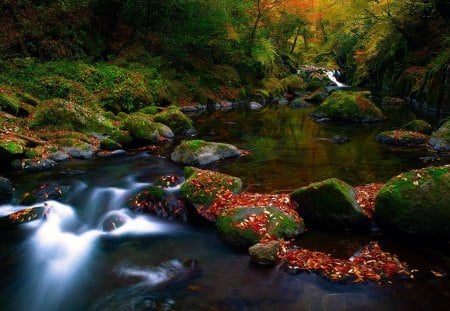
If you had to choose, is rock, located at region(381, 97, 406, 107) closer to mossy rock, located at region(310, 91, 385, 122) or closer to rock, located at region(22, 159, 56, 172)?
mossy rock, located at region(310, 91, 385, 122)

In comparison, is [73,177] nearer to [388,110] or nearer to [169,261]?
[169,261]

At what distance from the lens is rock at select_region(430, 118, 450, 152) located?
1223cm

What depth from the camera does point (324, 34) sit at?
185 ft

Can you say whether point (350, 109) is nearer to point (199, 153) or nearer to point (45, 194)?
point (199, 153)

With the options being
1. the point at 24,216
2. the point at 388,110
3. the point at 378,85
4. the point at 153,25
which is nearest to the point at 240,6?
the point at 153,25

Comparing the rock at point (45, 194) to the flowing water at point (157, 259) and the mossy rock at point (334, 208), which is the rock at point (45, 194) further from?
the mossy rock at point (334, 208)

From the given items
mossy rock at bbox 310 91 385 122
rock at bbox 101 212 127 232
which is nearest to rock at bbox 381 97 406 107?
mossy rock at bbox 310 91 385 122

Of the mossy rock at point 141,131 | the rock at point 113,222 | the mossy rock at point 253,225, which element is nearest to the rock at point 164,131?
the mossy rock at point 141,131

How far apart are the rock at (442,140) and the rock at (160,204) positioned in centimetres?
895

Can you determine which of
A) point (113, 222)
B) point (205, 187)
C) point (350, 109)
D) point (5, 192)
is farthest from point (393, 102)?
point (5, 192)

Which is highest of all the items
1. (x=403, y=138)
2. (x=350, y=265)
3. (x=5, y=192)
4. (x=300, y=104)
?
(x=350, y=265)

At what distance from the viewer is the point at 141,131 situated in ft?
42.3

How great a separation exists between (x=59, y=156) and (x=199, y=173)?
5.04m

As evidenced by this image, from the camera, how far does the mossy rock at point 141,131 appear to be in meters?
12.8
